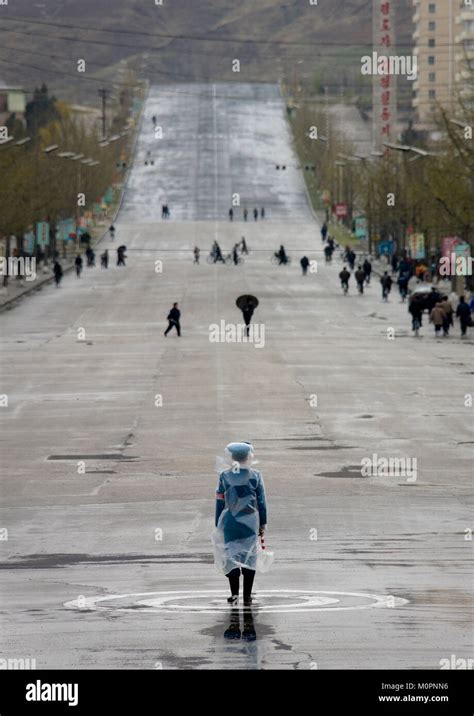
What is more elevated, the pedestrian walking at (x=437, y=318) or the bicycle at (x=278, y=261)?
the pedestrian walking at (x=437, y=318)

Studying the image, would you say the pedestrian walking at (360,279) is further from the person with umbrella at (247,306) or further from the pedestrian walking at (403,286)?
the person with umbrella at (247,306)

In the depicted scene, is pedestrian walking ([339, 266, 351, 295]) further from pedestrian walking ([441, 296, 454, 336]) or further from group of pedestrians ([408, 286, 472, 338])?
pedestrian walking ([441, 296, 454, 336])

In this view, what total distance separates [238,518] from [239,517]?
1 centimetres

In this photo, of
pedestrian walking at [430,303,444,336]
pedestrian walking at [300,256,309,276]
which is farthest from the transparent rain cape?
pedestrian walking at [300,256,309,276]

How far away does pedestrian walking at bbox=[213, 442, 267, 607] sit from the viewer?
15656 mm

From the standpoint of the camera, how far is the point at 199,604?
16391 mm

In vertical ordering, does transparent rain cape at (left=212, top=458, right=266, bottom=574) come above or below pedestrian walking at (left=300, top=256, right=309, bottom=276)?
above

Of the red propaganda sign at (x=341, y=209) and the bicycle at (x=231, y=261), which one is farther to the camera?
the red propaganda sign at (x=341, y=209)

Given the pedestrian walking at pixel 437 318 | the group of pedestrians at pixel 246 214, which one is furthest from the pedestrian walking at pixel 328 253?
the pedestrian walking at pixel 437 318

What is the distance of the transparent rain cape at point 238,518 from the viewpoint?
1567 centimetres

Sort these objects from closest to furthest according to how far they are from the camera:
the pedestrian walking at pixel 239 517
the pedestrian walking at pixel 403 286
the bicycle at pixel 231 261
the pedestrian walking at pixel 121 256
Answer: the pedestrian walking at pixel 239 517 → the pedestrian walking at pixel 403 286 → the pedestrian walking at pixel 121 256 → the bicycle at pixel 231 261

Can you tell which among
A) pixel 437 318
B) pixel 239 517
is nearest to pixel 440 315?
pixel 437 318

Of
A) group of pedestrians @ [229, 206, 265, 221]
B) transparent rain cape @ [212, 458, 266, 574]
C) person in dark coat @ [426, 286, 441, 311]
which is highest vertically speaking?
transparent rain cape @ [212, 458, 266, 574]
